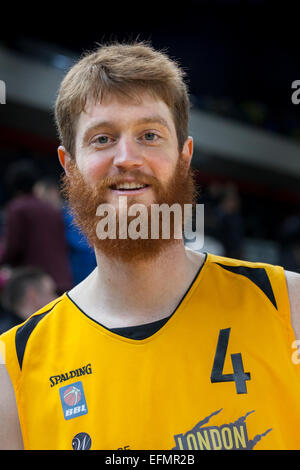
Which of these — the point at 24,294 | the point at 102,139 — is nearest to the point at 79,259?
the point at 24,294

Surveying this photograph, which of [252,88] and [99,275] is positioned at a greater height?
[252,88]

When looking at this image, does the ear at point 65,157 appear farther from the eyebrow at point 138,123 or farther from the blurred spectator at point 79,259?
the blurred spectator at point 79,259

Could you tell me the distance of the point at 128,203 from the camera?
1475 millimetres

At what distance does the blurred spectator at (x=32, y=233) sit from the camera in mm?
3766

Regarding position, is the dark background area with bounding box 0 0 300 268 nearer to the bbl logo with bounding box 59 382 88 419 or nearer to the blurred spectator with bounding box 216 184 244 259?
the blurred spectator with bounding box 216 184 244 259

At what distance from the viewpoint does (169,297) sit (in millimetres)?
1578

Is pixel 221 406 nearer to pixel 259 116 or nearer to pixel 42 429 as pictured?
pixel 42 429

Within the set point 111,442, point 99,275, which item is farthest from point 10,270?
point 111,442

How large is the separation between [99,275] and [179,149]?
1.36 ft

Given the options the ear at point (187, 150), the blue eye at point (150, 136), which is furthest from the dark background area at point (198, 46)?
the blue eye at point (150, 136)

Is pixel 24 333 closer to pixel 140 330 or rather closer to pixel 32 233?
pixel 140 330

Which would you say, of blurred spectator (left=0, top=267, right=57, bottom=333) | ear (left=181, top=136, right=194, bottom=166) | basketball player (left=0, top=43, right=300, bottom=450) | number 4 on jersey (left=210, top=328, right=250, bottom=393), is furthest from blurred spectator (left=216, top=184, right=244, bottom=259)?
number 4 on jersey (left=210, top=328, right=250, bottom=393)
